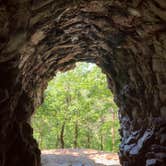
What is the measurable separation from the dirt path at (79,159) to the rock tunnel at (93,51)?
307 centimetres

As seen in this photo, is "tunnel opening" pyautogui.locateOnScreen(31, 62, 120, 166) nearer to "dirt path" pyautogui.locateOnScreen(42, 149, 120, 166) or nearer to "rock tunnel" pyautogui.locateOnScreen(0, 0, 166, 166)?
"dirt path" pyautogui.locateOnScreen(42, 149, 120, 166)

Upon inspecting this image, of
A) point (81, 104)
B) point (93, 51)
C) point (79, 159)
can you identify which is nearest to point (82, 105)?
point (81, 104)

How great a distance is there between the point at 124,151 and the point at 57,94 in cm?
1115

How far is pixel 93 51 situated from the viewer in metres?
9.37

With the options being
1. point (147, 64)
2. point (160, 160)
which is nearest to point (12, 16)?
point (147, 64)

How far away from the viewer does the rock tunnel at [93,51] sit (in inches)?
192

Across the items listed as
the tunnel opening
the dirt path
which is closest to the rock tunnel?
the dirt path

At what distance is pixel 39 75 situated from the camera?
8.85m

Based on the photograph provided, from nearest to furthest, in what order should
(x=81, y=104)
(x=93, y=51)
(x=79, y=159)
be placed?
(x=93, y=51)
(x=79, y=159)
(x=81, y=104)

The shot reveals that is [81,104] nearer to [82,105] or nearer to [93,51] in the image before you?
[82,105]

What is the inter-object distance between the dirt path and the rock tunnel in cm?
307

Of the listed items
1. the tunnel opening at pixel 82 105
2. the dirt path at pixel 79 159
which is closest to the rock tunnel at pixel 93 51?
the dirt path at pixel 79 159

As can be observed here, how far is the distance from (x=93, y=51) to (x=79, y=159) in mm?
5370

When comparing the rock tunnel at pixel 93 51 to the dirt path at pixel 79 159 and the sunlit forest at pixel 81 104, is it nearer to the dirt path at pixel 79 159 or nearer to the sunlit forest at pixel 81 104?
the dirt path at pixel 79 159
